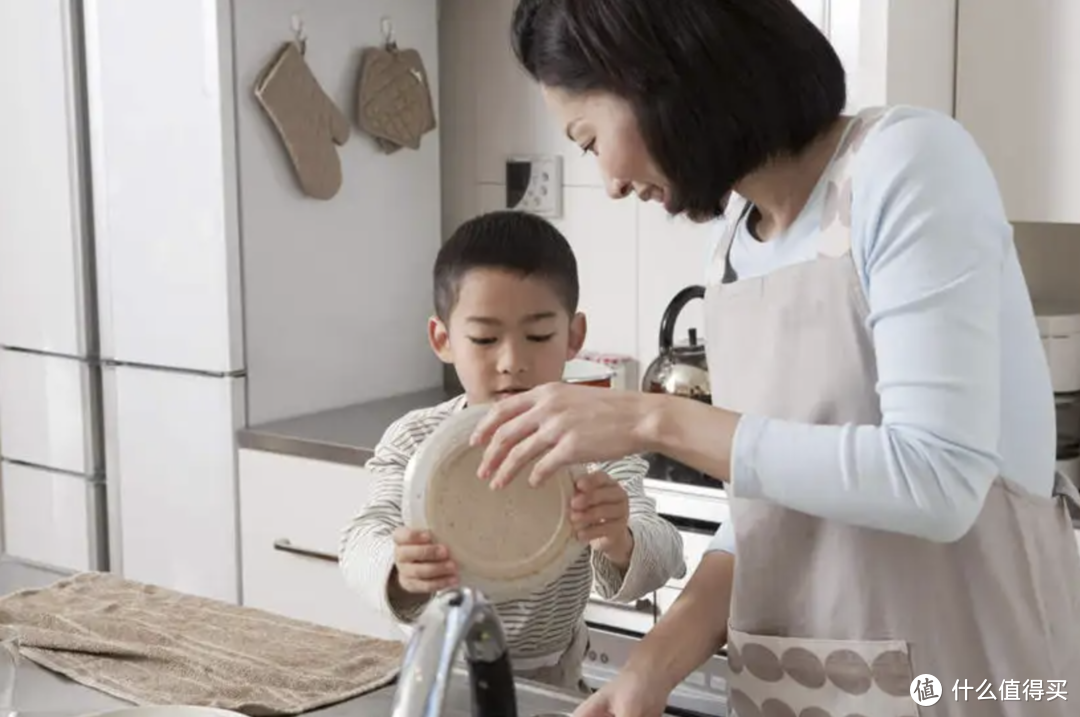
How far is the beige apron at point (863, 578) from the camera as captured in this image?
1.06 m

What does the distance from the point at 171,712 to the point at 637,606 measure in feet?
3.67

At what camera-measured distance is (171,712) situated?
3.56 ft

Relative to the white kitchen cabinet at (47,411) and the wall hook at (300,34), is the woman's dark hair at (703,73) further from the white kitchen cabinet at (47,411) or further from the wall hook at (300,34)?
the white kitchen cabinet at (47,411)

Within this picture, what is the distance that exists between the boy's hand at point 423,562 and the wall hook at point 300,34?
1.61 m

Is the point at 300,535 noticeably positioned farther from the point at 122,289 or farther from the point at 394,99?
the point at 394,99

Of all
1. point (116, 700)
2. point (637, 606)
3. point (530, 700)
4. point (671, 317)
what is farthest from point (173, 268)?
point (530, 700)

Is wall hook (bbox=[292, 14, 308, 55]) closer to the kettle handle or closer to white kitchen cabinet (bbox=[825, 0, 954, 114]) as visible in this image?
the kettle handle

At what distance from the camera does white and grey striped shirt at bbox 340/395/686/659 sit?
1.22 meters

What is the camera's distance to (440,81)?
286 centimetres

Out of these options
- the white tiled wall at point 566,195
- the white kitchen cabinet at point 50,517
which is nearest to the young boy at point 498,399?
the white tiled wall at point 566,195

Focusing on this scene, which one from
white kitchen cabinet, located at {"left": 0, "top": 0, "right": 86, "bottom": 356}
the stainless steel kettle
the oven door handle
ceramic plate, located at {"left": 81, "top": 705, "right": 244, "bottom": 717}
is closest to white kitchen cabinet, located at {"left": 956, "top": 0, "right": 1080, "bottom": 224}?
the stainless steel kettle

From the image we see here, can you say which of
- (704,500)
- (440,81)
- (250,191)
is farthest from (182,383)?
(704,500)

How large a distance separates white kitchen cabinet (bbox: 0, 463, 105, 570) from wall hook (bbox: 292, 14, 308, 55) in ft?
2.99

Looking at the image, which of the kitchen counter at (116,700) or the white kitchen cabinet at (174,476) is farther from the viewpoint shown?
the white kitchen cabinet at (174,476)
